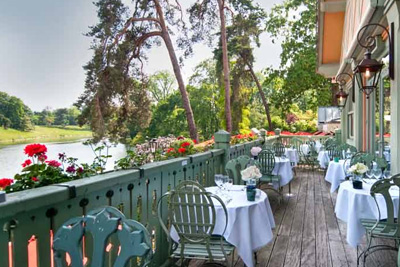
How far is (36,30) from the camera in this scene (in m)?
16.5

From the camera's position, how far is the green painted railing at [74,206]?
147 centimetres

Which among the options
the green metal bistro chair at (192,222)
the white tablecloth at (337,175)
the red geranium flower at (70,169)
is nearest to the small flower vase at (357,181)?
the green metal bistro chair at (192,222)

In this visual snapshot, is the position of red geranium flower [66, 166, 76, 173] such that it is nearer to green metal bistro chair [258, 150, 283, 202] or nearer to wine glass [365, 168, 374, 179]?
wine glass [365, 168, 374, 179]

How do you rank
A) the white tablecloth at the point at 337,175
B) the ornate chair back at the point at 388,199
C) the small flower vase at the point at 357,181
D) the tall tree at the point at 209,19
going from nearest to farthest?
the ornate chair back at the point at 388,199, the small flower vase at the point at 357,181, the white tablecloth at the point at 337,175, the tall tree at the point at 209,19

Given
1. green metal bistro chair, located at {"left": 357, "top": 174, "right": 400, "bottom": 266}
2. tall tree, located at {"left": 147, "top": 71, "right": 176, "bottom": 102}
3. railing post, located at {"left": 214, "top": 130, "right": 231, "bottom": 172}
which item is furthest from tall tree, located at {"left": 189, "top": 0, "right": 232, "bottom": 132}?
tall tree, located at {"left": 147, "top": 71, "right": 176, "bottom": 102}

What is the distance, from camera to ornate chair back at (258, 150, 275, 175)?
5.92 metres

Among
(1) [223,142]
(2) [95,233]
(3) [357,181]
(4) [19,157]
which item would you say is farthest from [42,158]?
(1) [223,142]

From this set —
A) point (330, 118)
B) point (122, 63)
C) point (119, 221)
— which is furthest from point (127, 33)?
point (119, 221)

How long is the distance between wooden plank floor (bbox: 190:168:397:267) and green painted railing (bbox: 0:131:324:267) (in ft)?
3.05

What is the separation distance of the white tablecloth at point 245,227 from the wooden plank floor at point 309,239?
1.55 feet

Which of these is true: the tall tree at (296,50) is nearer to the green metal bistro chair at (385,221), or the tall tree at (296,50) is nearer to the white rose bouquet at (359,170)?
the white rose bouquet at (359,170)

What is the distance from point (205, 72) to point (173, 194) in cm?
2718

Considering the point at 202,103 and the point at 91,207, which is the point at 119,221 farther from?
the point at 202,103

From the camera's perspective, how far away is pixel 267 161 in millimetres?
5938
